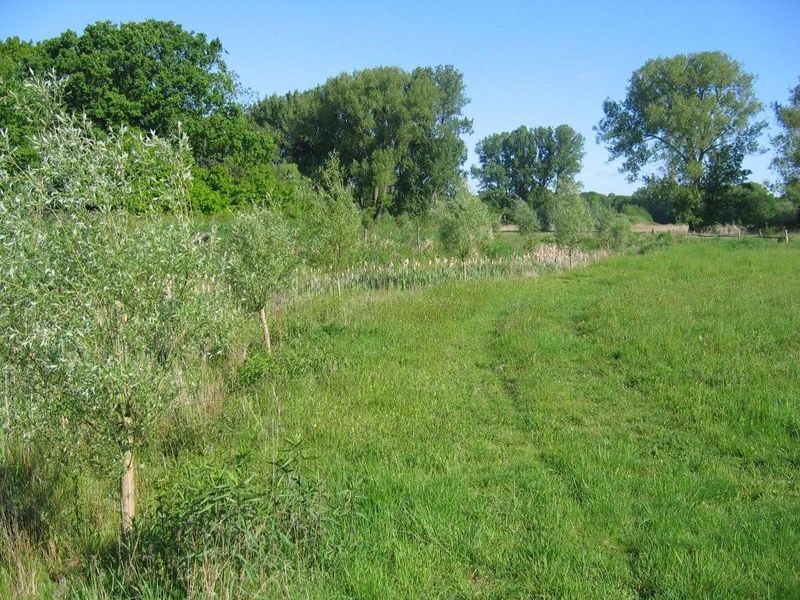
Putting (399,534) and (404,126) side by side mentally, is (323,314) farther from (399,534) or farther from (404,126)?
(404,126)

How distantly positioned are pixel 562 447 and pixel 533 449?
0.36 metres

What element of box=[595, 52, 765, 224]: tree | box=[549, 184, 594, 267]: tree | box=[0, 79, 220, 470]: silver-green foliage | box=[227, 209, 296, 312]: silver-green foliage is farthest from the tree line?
box=[0, 79, 220, 470]: silver-green foliage

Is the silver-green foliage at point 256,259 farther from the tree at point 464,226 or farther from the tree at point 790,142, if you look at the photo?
the tree at point 790,142

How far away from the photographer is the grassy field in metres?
4.50

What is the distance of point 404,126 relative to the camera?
50688 millimetres

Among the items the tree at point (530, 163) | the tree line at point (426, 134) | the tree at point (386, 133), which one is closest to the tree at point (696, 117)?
the tree line at point (426, 134)

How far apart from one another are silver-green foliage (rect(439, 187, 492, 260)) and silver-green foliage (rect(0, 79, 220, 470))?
1815cm

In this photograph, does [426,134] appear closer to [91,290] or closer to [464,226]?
[464,226]

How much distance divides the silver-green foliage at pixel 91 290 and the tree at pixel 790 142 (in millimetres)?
55194

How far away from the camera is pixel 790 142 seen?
47562 millimetres

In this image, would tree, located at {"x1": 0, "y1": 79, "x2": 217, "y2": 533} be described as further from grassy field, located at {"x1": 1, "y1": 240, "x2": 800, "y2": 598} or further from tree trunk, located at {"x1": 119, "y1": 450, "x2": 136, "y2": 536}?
grassy field, located at {"x1": 1, "y1": 240, "x2": 800, "y2": 598}

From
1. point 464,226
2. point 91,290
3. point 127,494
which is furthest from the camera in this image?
point 464,226

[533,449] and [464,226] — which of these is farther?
[464,226]

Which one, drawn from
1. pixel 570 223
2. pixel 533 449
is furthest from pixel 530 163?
pixel 533 449
